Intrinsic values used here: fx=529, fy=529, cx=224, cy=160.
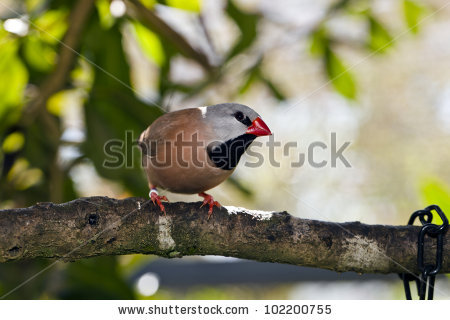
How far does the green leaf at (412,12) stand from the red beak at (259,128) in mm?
1246

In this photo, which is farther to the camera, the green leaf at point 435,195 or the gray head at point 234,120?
the gray head at point 234,120

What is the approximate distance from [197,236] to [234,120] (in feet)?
2.79

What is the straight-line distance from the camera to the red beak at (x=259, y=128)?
2781 mm

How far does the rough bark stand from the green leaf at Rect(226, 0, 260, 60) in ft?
4.89

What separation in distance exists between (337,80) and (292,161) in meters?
1.14

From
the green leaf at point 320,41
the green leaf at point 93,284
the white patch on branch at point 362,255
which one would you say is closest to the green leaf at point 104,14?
the green leaf at point 320,41

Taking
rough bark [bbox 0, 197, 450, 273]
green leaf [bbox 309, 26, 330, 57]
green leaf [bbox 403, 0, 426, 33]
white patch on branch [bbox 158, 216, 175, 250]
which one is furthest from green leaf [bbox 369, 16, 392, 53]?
white patch on branch [bbox 158, 216, 175, 250]

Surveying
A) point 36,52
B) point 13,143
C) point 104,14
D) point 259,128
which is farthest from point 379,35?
point 13,143

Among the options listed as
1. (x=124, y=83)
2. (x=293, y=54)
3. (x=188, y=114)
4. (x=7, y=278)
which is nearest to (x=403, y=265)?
(x=188, y=114)

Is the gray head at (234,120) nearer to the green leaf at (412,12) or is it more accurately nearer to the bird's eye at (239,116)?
the bird's eye at (239,116)

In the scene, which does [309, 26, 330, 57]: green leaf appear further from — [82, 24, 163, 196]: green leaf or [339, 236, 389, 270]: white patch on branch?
[339, 236, 389, 270]: white patch on branch

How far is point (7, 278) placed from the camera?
11.5ft

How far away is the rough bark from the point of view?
204cm

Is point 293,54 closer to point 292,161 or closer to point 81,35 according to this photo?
point 292,161
